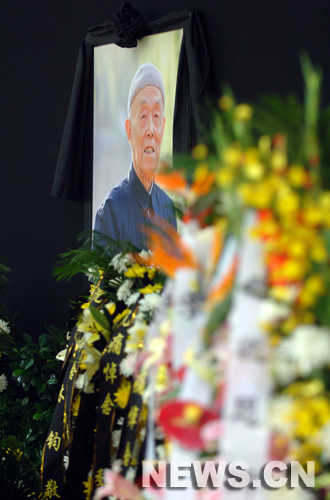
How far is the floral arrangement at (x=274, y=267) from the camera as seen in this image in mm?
449

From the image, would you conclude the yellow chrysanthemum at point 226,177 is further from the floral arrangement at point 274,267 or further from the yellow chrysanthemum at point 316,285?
the yellow chrysanthemum at point 316,285

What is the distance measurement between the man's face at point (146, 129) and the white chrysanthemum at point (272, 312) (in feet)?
6.36

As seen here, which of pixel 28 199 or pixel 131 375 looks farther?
pixel 28 199

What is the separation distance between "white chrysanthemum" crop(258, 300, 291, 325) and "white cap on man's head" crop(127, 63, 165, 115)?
1.99 meters

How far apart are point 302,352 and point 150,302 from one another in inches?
14.7

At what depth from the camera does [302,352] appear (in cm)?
44

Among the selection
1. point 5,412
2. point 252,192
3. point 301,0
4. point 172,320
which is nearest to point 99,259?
point 172,320

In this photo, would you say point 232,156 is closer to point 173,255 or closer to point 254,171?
point 254,171

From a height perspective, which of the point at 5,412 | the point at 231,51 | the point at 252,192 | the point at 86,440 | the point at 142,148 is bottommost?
the point at 86,440

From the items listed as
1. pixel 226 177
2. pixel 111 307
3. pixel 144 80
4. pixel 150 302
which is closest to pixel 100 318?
pixel 111 307

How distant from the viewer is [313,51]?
192 centimetres

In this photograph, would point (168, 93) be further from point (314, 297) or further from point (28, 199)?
point (314, 297)

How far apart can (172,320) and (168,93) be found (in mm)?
1893

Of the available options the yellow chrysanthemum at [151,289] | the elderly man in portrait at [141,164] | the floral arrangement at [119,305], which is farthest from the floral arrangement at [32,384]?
the yellow chrysanthemum at [151,289]
